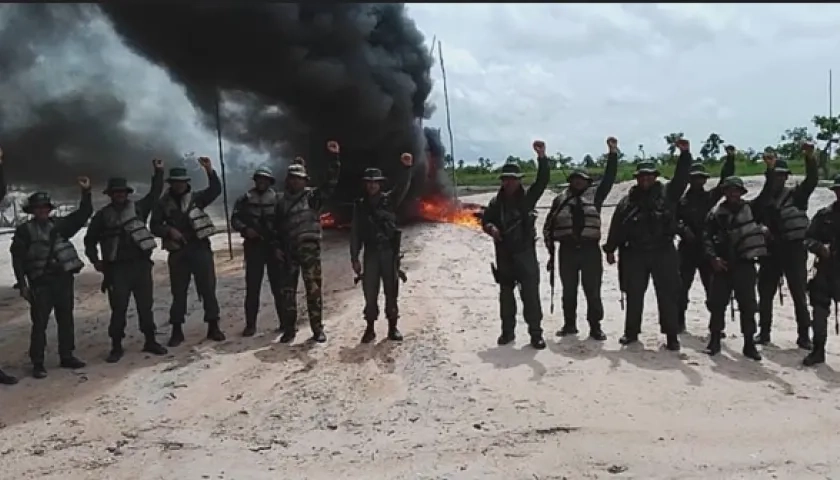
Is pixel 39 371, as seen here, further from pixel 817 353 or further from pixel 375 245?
pixel 817 353

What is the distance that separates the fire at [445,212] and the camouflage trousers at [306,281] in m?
9.11

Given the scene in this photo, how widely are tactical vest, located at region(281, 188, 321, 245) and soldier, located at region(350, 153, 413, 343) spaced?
0.42 m

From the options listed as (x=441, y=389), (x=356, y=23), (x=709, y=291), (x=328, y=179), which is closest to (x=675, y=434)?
(x=441, y=389)

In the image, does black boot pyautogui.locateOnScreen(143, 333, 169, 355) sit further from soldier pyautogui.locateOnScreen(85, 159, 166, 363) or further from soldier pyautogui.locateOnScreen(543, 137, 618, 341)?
soldier pyautogui.locateOnScreen(543, 137, 618, 341)

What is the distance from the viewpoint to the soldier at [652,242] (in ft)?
25.2

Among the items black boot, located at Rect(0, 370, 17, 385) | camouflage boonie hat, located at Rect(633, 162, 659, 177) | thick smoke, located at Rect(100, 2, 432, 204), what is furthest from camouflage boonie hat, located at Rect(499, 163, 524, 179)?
thick smoke, located at Rect(100, 2, 432, 204)

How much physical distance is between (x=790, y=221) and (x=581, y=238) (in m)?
2.07

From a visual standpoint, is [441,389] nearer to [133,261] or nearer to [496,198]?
[496,198]

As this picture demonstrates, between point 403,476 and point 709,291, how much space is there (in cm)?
405

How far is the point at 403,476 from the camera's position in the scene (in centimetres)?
531

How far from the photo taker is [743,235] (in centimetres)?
754

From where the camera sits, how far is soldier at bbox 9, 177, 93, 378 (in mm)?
7684

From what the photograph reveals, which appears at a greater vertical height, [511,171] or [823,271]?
[511,171]

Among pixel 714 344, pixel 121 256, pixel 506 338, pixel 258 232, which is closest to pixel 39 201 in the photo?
pixel 121 256
